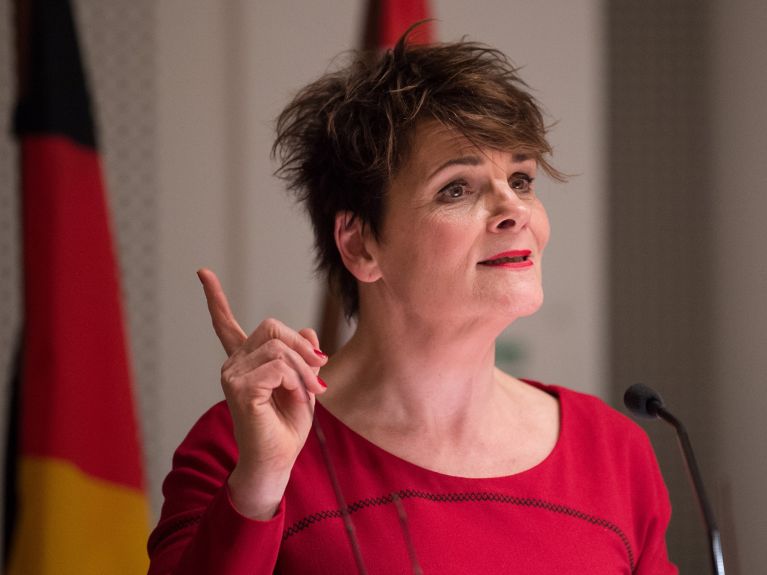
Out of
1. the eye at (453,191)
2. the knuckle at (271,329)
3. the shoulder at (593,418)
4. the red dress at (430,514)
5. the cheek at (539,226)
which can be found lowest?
the red dress at (430,514)

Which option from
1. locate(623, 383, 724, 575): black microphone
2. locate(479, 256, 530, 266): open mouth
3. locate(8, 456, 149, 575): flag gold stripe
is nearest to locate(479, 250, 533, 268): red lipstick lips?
locate(479, 256, 530, 266): open mouth

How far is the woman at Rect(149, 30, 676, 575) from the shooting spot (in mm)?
1264

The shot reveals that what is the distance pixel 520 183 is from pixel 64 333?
0.98m

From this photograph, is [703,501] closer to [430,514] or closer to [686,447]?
[686,447]

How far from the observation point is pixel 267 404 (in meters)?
1.06

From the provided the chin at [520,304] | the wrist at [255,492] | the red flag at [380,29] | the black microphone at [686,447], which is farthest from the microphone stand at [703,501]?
the red flag at [380,29]

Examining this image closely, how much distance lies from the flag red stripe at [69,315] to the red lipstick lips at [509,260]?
37.1 inches

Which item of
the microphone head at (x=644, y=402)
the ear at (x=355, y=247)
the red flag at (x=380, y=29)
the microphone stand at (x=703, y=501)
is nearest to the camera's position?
the microphone stand at (x=703, y=501)

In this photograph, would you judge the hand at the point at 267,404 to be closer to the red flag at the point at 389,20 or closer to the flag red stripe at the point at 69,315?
A: the flag red stripe at the point at 69,315

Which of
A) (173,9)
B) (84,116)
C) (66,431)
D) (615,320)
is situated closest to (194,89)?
(173,9)

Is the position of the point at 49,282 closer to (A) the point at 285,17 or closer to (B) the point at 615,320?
(A) the point at 285,17

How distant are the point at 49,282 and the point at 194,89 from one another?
1.06 m

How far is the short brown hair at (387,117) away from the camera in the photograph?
134 cm

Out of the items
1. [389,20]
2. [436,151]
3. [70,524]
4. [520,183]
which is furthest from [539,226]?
[70,524]
